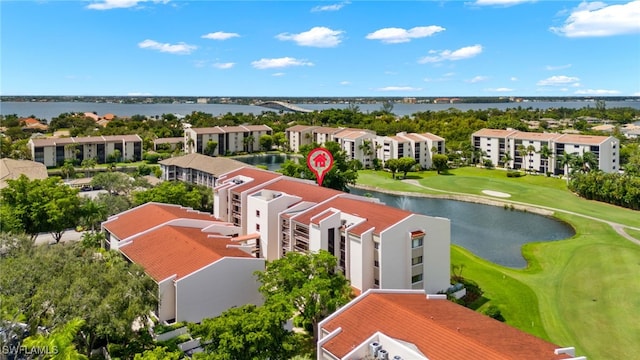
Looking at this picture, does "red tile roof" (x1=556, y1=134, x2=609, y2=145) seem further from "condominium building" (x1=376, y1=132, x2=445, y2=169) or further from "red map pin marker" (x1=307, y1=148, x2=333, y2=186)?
"red map pin marker" (x1=307, y1=148, x2=333, y2=186)

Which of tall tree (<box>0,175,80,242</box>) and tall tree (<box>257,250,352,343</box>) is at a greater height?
tall tree (<box>0,175,80,242</box>)

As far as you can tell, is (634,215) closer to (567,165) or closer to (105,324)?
(567,165)

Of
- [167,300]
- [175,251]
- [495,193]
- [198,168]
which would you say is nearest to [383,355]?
[167,300]

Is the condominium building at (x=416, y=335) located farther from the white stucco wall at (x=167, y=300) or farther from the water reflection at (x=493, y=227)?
the water reflection at (x=493, y=227)

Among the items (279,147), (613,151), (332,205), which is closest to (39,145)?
(279,147)

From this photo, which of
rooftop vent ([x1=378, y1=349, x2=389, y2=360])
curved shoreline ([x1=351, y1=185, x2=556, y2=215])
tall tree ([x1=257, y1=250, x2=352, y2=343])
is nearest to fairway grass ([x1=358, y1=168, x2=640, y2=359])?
curved shoreline ([x1=351, y1=185, x2=556, y2=215])

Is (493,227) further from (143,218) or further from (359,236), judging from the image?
(143,218)
